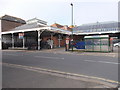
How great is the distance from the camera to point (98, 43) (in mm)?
17438

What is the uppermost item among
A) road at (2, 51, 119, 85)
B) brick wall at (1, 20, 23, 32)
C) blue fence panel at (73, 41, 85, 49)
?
brick wall at (1, 20, 23, 32)

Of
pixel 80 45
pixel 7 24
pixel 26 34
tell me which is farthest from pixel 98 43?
pixel 7 24

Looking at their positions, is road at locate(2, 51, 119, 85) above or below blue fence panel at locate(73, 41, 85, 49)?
below

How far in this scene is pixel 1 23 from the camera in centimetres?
3197

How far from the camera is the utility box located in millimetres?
16891

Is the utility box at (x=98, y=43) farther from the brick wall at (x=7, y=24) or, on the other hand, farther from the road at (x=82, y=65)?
the brick wall at (x=7, y=24)

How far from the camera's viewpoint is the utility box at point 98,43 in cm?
1689

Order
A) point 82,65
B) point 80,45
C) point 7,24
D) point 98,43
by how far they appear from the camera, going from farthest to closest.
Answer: point 7,24 → point 80,45 → point 98,43 → point 82,65

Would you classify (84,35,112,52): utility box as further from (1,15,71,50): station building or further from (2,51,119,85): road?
(1,15,71,50): station building

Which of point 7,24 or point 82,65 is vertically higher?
point 7,24

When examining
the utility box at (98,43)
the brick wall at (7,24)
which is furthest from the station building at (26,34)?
the utility box at (98,43)

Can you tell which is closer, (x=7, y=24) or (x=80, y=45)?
(x=80, y=45)

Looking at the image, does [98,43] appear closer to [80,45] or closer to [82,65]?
[80,45]

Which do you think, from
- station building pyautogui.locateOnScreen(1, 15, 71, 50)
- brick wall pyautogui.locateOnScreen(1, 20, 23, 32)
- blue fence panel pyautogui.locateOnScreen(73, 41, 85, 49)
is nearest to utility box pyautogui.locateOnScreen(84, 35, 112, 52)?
blue fence panel pyautogui.locateOnScreen(73, 41, 85, 49)
